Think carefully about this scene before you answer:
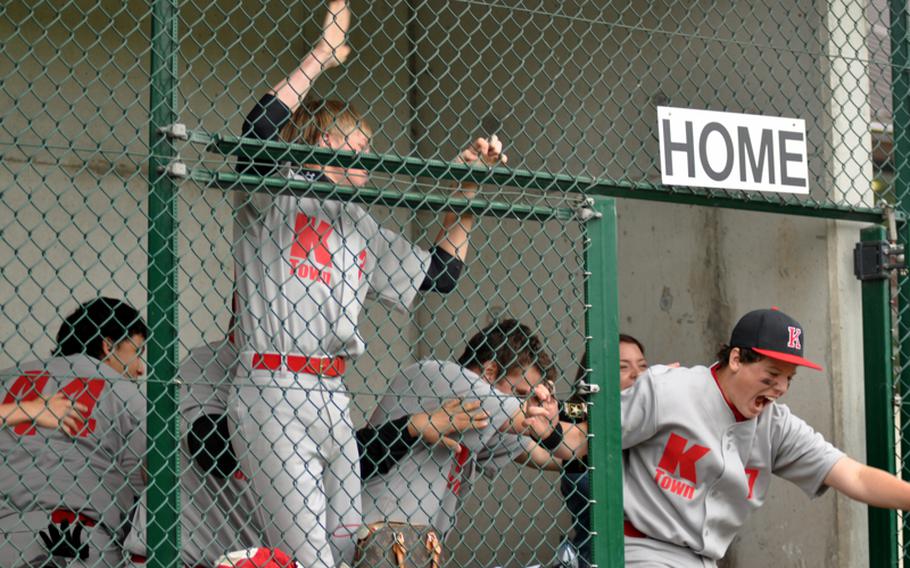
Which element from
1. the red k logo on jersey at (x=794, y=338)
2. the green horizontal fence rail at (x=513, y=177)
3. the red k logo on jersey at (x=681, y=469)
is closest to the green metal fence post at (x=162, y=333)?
the green horizontal fence rail at (x=513, y=177)

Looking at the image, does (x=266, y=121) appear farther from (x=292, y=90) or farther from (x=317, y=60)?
(x=317, y=60)

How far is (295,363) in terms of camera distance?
4117 millimetres

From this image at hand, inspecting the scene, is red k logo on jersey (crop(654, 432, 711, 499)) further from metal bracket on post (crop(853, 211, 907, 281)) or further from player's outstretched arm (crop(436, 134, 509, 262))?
metal bracket on post (crop(853, 211, 907, 281))

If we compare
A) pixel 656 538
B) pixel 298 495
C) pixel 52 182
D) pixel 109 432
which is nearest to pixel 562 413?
pixel 656 538

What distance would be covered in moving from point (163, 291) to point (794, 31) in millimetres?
3284

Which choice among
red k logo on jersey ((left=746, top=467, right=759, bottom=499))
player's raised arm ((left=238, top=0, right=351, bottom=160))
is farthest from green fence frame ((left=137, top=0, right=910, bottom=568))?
red k logo on jersey ((left=746, top=467, right=759, bottom=499))

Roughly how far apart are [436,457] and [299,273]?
0.96m

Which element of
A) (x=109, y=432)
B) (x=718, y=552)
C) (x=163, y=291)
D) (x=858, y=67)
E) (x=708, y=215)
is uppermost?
(x=858, y=67)

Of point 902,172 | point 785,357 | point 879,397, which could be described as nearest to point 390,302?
point 785,357

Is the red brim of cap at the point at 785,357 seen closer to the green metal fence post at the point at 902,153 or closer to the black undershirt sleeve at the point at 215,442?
the green metal fence post at the point at 902,153

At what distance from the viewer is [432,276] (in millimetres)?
4539

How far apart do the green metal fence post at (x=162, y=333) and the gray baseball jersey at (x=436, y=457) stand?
94cm

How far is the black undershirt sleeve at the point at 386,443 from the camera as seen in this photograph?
14.9ft

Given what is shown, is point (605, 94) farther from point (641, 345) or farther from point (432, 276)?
point (432, 276)
